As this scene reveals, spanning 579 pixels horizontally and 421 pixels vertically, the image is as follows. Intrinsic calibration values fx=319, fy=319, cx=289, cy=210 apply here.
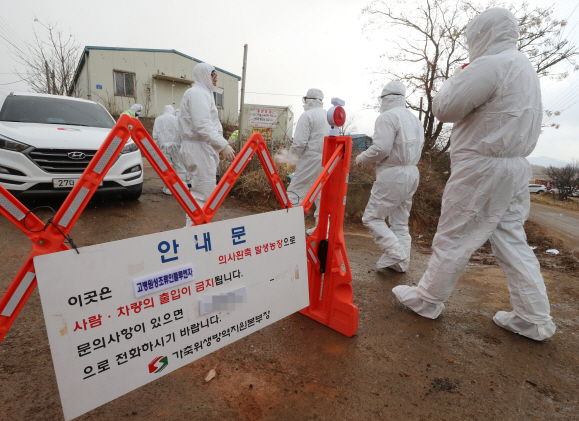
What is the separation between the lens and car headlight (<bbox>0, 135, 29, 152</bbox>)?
394 cm

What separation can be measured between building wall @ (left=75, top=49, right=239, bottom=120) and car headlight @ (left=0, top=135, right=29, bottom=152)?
55.0 feet

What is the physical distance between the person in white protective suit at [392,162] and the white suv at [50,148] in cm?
359

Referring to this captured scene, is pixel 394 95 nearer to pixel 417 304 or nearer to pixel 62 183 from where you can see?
pixel 417 304

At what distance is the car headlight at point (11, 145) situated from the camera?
3944 mm

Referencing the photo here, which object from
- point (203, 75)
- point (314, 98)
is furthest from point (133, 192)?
point (314, 98)

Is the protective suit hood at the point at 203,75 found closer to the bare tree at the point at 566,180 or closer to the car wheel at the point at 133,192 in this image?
the car wheel at the point at 133,192

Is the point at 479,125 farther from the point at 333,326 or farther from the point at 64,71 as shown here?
the point at 64,71

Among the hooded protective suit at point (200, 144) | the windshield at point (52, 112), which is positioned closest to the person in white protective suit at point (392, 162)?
the hooded protective suit at point (200, 144)

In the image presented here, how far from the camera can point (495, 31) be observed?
2279mm

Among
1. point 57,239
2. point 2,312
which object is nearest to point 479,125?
point 57,239

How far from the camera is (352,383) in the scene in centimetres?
190

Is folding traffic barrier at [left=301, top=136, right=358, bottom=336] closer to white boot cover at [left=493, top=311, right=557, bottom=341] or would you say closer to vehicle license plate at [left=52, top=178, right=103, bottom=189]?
white boot cover at [left=493, top=311, right=557, bottom=341]

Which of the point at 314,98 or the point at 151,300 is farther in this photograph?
the point at 314,98

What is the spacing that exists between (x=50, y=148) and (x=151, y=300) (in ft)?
12.6
